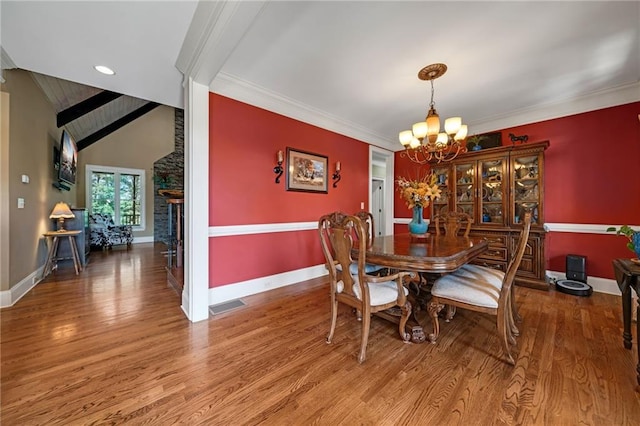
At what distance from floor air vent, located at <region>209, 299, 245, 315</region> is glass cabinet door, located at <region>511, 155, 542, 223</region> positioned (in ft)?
12.7

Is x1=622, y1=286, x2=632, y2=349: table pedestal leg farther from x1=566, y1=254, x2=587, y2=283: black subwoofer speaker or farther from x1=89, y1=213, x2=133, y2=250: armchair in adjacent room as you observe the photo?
x1=89, y1=213, x2=133, y2=250: armchair in adjacent room

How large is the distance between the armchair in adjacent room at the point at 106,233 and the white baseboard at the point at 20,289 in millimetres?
2850

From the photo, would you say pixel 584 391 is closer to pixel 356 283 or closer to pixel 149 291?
pixel 356 283

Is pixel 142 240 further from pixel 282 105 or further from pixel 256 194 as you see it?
pixel 282 105

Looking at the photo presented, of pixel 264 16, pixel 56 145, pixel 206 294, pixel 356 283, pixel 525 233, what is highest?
pixel 264 16

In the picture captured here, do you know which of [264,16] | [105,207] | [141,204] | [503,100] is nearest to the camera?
[264,16]

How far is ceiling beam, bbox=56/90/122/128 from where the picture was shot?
4066mm

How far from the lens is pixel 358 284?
181 cm

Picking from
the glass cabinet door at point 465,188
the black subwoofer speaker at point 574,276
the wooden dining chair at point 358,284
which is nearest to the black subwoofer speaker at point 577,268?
the black subwoofer speaker at point 574,276

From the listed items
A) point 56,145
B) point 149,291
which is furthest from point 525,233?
point 56,145

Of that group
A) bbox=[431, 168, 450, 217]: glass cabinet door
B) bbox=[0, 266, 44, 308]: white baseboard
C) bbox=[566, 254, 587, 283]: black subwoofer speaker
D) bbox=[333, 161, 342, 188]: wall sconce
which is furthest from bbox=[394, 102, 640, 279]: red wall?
bbox=[0, 266, 44, 308]: white baseboard

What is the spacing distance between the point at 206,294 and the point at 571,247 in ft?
15.2

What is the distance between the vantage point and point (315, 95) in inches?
122

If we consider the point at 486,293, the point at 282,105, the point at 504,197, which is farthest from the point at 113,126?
the point at 504,197
